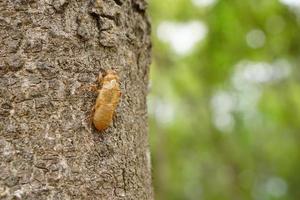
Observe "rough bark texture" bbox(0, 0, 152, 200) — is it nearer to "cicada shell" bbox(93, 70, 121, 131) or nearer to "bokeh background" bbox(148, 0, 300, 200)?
"cicada shell" bbox(93, 70, 121, 131)

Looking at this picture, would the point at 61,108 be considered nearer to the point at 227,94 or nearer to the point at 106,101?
the point at 106,101

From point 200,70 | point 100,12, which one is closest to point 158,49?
point 200,70

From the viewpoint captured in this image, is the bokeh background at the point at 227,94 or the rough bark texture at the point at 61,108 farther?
the bokeh background at the point at 227,94

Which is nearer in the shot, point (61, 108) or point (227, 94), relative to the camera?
point (61, 108)

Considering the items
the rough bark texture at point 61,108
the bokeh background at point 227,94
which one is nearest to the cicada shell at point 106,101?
the rough bark texture at point 61,108

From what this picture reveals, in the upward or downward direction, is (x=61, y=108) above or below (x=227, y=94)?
below

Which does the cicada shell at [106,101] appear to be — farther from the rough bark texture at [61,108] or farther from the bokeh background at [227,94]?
the bokeh background at [227,94]

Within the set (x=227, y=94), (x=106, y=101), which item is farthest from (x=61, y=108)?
(x=227, y=94)

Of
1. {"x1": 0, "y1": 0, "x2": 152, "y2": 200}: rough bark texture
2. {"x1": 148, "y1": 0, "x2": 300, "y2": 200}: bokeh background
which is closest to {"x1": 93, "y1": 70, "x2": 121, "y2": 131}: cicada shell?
{"x1": 0, "y1": 0, "x2": 152, "y2": 200}: rough bark texture
